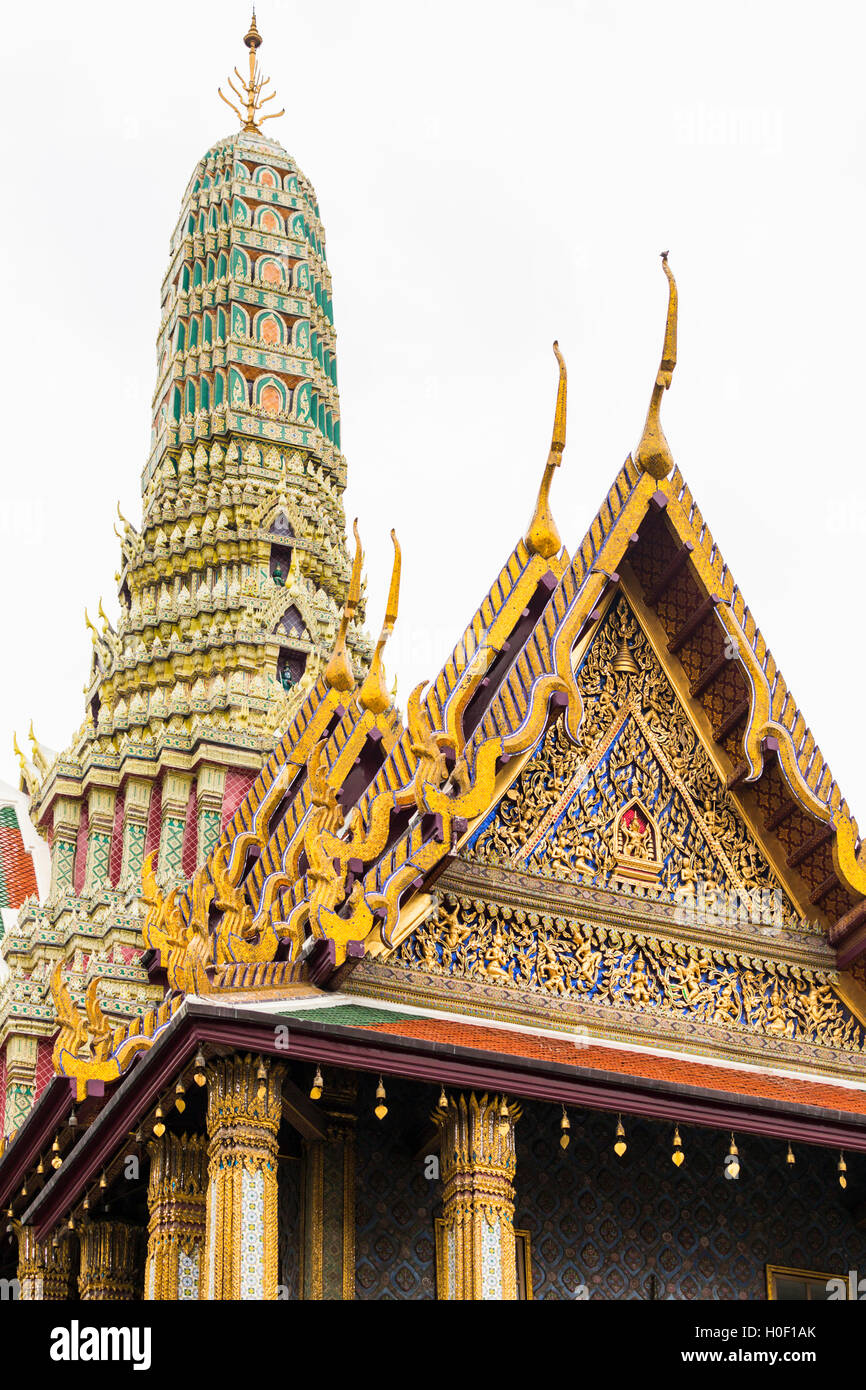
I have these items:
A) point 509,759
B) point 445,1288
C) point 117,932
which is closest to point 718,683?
point 509,759

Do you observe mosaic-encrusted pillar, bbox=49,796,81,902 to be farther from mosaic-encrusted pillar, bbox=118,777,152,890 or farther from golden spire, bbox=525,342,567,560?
golden spire, bbox=525,342,567,560

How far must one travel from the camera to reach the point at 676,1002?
1506 cm

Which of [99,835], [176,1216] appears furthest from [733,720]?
[99,835]

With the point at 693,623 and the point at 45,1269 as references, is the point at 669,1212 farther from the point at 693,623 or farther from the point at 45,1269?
the point at 45,1269

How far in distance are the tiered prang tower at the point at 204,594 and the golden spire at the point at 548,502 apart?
6.83 m

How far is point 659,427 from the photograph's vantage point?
1614 centimetres

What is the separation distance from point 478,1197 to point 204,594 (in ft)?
40.0

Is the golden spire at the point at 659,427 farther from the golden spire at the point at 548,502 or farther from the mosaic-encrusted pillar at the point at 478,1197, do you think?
the mosaic-encrusted pillar at the point at 478,1197

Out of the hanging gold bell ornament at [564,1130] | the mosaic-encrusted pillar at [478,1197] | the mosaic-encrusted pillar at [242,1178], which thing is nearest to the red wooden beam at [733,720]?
the hanging gold bell ornament at [564,1130]

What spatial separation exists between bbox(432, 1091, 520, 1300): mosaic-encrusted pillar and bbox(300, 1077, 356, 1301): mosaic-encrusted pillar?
21.6 inches

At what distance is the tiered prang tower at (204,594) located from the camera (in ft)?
73.5

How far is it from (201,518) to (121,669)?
1813 millimetres
